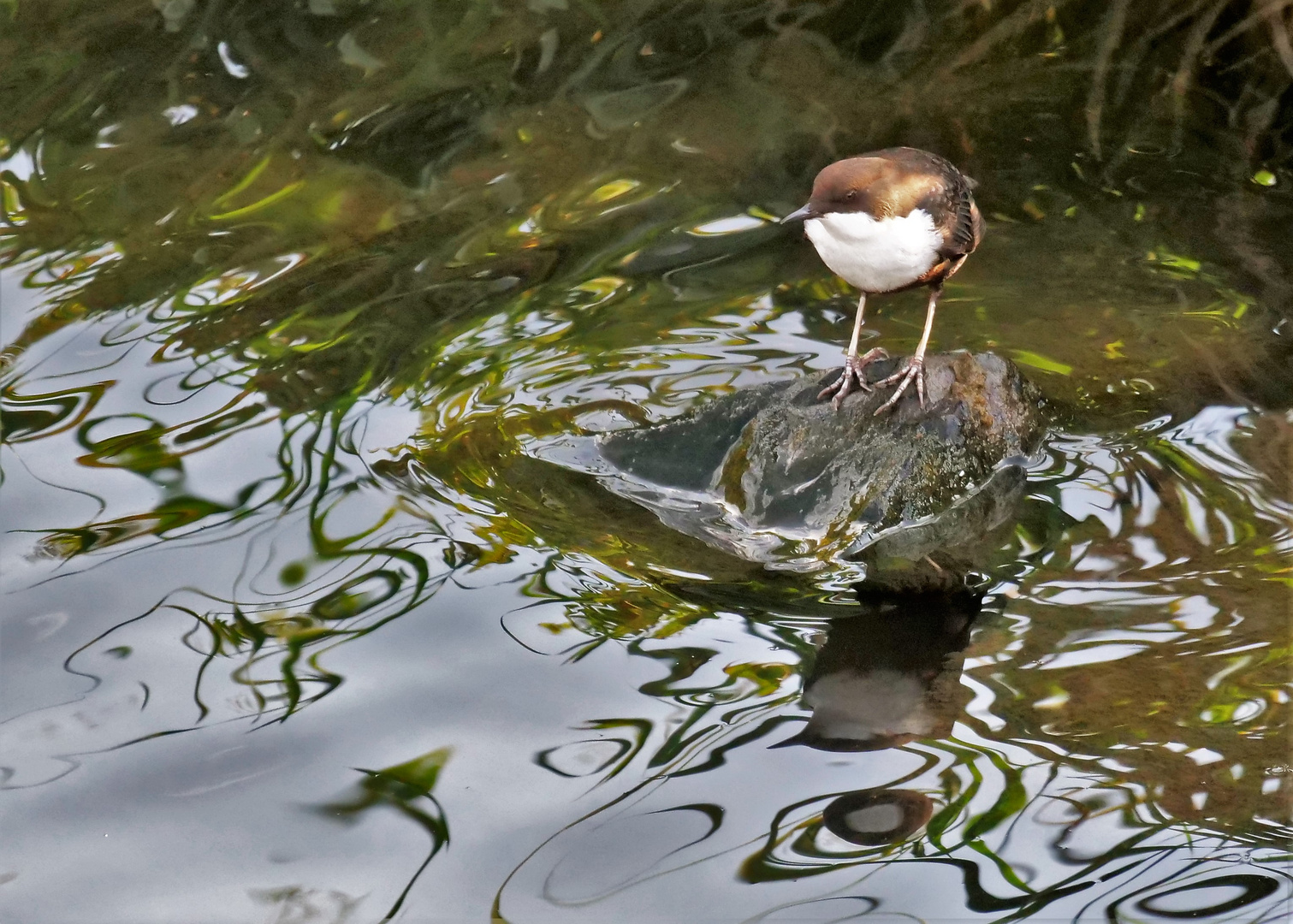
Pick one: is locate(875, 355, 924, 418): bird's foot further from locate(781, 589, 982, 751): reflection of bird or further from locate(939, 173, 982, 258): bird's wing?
locate(781, 589, 982, 751): reflection of bird

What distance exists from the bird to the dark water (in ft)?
1.70

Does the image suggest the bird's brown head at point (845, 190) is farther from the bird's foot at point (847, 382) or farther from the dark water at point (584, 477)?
the dark water at point (584, 477)

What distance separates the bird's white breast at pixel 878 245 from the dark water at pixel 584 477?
633 mm

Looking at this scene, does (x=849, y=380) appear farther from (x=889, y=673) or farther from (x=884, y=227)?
(x=889, y=673)

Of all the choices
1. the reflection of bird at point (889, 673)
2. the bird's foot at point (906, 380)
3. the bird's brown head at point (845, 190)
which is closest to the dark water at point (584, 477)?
the reflection of bird at point (889, 673)

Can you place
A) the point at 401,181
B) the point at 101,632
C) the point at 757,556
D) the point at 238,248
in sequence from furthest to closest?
the point at 401,181 < the point at 238,248 < the point at 757,556 < the point at 101,632

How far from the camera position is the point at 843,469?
3457 millimetres

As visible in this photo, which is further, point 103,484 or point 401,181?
point 401,181

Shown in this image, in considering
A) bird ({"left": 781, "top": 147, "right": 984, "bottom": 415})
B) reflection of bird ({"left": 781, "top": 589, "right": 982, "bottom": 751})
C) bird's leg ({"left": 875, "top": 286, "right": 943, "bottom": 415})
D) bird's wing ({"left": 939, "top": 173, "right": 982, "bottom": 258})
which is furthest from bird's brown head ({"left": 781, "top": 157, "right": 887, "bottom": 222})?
reflection of bird ({"left": 781, "top": 589, "right": 982, "bottom": 751})

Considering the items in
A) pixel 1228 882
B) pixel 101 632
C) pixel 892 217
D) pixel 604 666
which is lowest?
pixel 1228 882

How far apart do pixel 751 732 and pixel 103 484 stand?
5.92ft

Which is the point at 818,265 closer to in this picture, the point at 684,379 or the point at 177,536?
the point at 684,379

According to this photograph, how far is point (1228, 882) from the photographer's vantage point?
7.85 ft

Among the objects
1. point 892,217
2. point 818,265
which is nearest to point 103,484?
point 892,217
